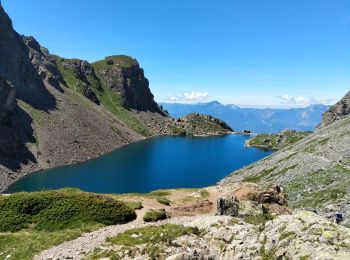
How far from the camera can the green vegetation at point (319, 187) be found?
187 ft

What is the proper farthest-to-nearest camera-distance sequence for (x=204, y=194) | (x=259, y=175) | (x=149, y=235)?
1. (x=259, y=175)
2. (x=204, y=194)
3. (x=149, y=235)

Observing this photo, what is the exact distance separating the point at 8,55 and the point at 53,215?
181 m

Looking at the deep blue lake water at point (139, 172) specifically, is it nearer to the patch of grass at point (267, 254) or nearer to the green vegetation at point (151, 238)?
the green vegetation at point (151, 238)

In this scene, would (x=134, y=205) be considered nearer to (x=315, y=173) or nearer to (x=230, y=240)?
(x=230, y=240)

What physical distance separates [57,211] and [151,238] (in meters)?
15.2

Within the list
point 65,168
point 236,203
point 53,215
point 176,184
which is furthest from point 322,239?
point 65,168

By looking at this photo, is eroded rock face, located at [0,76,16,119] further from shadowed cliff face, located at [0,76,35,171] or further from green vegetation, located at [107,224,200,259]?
green vegetation, located at [107,224,200,259]

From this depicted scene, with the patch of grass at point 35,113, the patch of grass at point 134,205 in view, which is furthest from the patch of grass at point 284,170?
the patch of grass at point 35,113

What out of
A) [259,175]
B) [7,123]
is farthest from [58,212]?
[7,123]

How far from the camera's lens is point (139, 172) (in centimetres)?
14212

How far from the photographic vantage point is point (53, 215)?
3797 centimetres

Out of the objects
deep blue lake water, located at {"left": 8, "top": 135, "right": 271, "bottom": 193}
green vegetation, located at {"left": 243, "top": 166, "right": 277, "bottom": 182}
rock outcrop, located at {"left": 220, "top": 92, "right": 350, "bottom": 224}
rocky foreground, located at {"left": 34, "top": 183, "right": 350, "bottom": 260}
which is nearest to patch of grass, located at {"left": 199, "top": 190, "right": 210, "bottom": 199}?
rock outcrop, located at {"left": 220, "top": 92, "right": 350, "bottom": 224}

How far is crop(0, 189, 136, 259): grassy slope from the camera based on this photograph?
36.2 meters

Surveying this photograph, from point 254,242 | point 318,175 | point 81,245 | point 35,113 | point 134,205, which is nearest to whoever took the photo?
point 254,242
